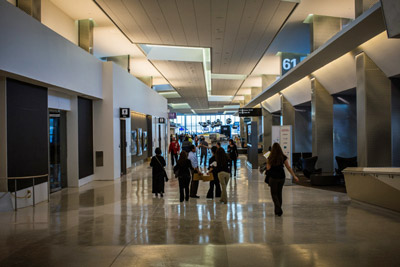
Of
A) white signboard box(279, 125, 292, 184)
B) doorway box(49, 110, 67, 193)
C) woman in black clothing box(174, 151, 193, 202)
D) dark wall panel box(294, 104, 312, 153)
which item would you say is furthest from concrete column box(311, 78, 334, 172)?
doorway box(49, 110, 67, 193)

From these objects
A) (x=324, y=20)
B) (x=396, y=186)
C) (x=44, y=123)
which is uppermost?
(x=324, y=20)

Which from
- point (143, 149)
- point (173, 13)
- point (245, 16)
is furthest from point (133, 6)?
point (143, 149)

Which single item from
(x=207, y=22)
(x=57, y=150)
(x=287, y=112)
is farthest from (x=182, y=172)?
(x=287, y=112)

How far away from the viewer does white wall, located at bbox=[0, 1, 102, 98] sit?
24.8 feet

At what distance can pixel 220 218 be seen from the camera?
23.9 feet

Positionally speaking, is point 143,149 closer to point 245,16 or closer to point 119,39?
point 119,39

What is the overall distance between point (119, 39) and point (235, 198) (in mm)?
9576

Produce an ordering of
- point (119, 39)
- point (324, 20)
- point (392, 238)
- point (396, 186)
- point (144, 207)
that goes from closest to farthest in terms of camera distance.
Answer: point (392, 238) → point (396, 186) → point (144, 207) → point (324, 20) → point (119, 39)

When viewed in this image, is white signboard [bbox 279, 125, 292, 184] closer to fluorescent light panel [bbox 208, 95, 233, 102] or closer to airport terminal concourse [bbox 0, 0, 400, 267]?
airport terminal concourse [bbox 0, 0, 400, 267]

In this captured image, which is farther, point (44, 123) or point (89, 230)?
point (44, 123)

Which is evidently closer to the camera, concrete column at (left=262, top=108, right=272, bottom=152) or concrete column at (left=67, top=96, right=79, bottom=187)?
concrete column at (left=67, top=96, right=79, bottom=187)

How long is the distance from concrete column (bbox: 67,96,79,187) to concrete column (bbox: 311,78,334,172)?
35.6ft

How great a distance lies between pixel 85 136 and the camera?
1347 centimetres

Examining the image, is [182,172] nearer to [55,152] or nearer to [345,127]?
[55,152]
